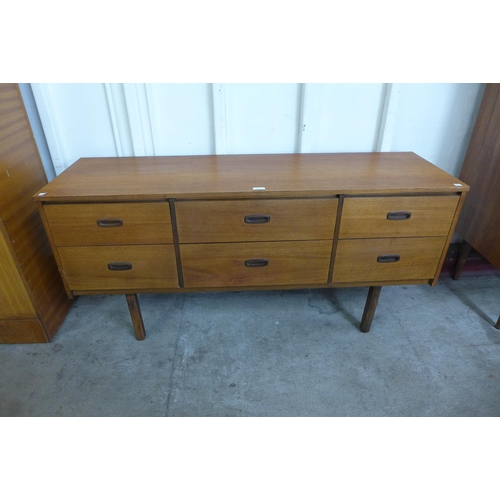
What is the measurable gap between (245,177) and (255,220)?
0.20 metres

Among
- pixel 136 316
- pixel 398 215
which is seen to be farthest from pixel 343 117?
pixel 136 316

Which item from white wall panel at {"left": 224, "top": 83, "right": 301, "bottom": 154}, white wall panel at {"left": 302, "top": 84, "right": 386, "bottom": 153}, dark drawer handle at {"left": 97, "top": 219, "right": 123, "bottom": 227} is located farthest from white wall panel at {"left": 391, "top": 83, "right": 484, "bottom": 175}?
dark drawer handle at {"left": 97, "top": 219, "right": 123, "bottom": 227}

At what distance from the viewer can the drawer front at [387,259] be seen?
1.41m

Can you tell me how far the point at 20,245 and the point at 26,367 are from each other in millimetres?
537

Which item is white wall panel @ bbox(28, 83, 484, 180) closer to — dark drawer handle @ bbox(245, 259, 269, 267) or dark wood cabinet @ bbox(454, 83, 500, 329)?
dark wood cabinet @ bbox(454, 83, 500, 329)

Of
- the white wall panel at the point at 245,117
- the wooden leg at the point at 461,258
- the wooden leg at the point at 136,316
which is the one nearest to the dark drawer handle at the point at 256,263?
the wooden leg at the point at 136,316

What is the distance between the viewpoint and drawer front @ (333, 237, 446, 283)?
4.63 ft

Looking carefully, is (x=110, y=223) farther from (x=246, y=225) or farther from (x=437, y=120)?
(x=437, y=120)

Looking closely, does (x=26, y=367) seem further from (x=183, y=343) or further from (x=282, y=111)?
(x=282, y=111)

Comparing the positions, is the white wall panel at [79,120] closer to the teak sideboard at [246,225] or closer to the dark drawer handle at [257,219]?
the teak sideboard at [246,225]

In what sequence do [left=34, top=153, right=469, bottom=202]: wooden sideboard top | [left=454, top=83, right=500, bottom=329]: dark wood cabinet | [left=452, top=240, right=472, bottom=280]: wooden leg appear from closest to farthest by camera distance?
1. [left=34, top=153, right=469, bottom=202]: wooden sideboard top
2. [left=454, top=83, right=500, bottom=329]: dark wood cabinet
3. [left=452, top=240, right=472, bottom=280]: wooden leg

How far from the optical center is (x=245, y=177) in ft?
4.66
